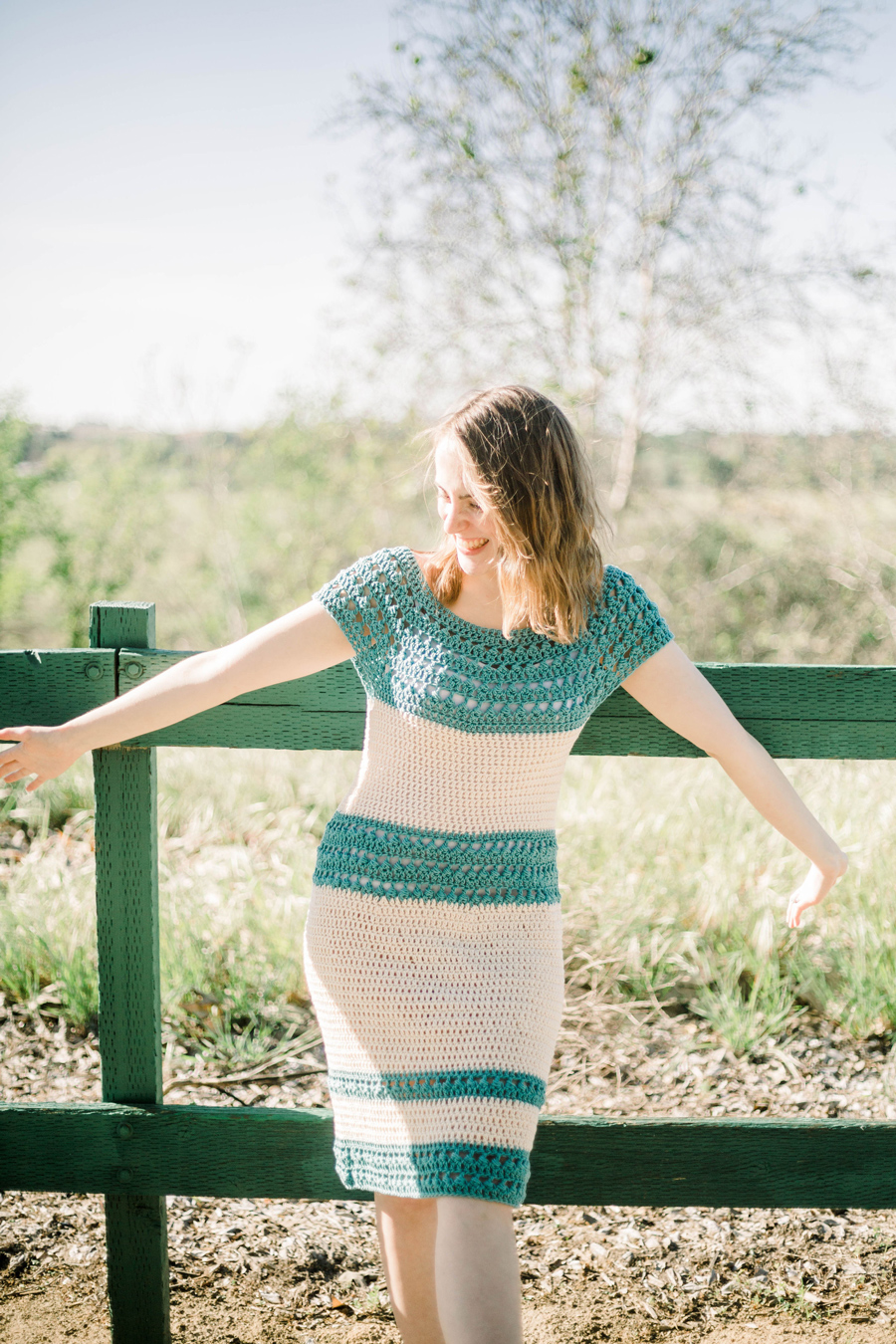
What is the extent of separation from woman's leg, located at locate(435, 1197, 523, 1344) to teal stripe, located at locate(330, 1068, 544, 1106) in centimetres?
15

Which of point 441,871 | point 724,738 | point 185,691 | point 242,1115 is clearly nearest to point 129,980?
point 242,1115

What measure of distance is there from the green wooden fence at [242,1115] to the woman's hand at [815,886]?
0.78 feet

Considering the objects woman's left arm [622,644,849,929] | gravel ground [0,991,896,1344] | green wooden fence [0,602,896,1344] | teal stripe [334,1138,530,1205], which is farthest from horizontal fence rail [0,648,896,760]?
gravel ground [0,991,896,1344]

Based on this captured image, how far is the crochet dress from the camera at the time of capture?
5.20 ft

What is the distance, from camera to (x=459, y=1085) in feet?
5.11

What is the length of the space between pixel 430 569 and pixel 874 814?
110 inches

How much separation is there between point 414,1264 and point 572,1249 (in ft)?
3.22

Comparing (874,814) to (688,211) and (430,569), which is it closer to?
(430,569)

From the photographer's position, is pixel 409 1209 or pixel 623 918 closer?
pixel 409 1209

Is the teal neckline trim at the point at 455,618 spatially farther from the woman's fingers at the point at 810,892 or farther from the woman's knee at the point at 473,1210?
the woman's knee at the point at 473,1210

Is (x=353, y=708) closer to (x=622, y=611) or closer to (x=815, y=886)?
(x=622, y=611)

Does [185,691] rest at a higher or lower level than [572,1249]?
higher

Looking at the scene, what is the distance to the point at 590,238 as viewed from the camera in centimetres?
748

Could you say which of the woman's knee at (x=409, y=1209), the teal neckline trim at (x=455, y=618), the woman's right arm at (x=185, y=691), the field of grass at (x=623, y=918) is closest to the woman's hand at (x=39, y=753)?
the woman's right arm at (x=185, y=691)
